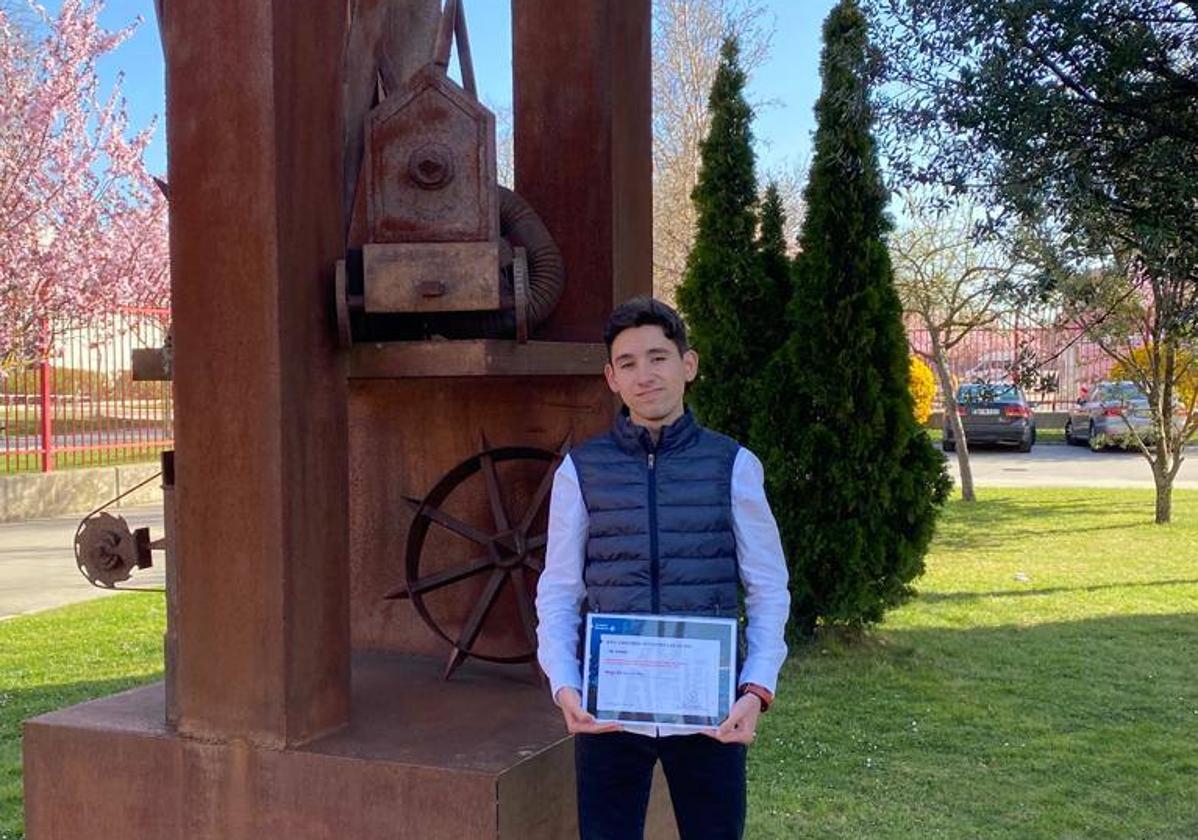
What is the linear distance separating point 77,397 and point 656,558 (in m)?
14.1

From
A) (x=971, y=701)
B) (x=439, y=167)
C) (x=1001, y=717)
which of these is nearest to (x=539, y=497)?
(x=439, y=167)

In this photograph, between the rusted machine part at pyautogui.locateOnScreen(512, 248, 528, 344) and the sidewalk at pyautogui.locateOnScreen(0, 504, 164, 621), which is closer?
the rusted machine part at pyautogui.locateOnScreen(512, 248, 528, 344)

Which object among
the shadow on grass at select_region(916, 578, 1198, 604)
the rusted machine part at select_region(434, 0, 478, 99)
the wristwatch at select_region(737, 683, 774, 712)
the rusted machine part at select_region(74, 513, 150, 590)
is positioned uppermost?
the rusted machine part at select_region(434, 0, 478, 99)

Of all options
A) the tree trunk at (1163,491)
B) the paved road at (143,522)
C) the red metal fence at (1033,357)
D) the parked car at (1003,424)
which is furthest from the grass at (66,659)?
the parked car at (1003,424)

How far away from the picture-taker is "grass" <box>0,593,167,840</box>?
5652mm

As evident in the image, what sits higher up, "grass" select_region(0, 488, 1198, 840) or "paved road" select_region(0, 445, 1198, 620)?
"paved road" select_region(0, 445, 1198, 620)

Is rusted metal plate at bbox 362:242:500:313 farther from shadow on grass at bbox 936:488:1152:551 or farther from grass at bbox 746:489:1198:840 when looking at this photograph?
shadow on grass at bbox 936:488:1152:551

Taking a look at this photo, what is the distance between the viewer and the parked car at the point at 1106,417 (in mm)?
15873

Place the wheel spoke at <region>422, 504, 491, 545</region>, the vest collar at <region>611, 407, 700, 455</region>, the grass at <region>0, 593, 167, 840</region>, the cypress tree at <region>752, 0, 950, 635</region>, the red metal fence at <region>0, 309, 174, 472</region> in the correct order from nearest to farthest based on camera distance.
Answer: the vest collar at <region>611, 407, 700, 455</region> < the wheel spoke at <region>422, 504, 491, 545</region> < the grass at <region>0, 593, 167, 840</region> < the cypress tree at <region>752, 0, 950, 635</region> < the red metal fence at <region>0, 309, 174, 472</region>

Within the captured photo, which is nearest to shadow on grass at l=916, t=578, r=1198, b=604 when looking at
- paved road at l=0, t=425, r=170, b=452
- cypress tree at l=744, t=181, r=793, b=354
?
cypress tree at l=744, t=181, r=793, b=354

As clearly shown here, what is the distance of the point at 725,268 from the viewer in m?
7.65

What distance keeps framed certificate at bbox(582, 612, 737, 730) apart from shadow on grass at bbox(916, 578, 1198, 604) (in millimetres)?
7343

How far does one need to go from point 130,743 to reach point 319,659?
1.63 ft

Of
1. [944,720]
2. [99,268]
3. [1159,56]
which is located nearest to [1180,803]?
[944,720]
